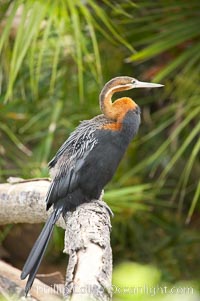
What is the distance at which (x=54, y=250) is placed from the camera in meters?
3.02

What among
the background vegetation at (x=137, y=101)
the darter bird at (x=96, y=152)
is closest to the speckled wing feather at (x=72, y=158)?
the darter bird at (x=96, y=152)

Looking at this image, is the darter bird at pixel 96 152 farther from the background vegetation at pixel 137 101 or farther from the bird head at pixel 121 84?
the background vegetation at pixel 137 101

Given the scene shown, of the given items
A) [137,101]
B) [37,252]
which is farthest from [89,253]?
[137,101]

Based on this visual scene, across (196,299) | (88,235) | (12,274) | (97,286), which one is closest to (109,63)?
(12,274)

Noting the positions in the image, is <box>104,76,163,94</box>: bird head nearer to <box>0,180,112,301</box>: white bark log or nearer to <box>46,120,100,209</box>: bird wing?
<box>46,120,100,209</box>: bird wing

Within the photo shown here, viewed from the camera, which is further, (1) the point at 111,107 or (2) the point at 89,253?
(1) the point at 111,107

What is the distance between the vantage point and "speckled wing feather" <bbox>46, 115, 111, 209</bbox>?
163cm

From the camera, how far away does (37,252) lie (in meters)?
1.51

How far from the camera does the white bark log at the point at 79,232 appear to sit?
93 centimetres

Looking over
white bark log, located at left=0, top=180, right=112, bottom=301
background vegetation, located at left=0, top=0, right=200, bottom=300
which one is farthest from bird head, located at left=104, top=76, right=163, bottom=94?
background vegetation, located at left=0, top=0, right=200, bottom=300

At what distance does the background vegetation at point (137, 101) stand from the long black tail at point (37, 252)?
0.69 metres

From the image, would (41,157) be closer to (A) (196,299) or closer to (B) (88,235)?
(B) (88,235)

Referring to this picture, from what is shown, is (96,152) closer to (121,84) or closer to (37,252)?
(121,84)

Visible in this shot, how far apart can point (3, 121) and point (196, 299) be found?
2148 millimetres
